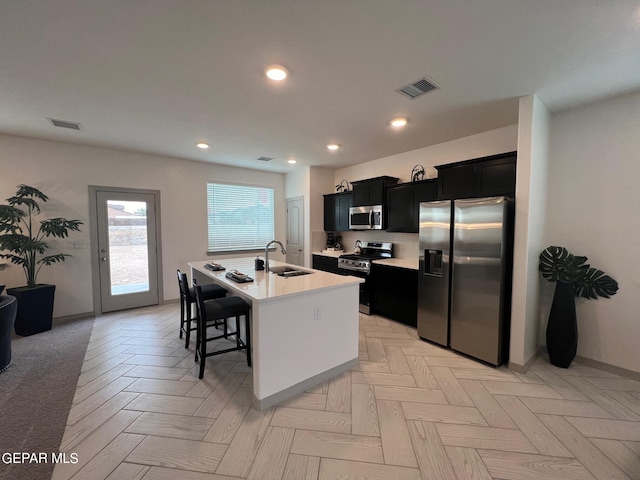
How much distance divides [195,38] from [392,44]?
4.34 feet

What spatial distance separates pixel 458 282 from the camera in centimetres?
298

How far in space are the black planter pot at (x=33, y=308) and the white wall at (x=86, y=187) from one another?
38 centimetres

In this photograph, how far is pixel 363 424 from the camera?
1.98m

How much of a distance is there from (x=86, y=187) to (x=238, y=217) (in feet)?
8.07

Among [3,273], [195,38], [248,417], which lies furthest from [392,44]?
[3,273]

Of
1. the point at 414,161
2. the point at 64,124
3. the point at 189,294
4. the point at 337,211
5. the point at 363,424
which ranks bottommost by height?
the point at 363,424

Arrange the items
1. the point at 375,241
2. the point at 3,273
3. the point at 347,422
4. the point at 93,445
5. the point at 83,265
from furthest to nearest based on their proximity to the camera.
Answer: the point at 375,241 → the point at 83,265 → the point at 3,273 → the point at 347,422 → the point at 93,445

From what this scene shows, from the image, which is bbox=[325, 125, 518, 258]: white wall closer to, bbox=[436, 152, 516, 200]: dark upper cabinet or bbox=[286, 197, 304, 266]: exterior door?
bbox=[436, 152, 516, 200]: dark upper cabinet

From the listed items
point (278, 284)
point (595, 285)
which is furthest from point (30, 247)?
point (595, 285)

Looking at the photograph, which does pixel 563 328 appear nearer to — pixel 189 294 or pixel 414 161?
pixel 414 161

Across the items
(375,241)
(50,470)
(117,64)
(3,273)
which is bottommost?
(50,470)

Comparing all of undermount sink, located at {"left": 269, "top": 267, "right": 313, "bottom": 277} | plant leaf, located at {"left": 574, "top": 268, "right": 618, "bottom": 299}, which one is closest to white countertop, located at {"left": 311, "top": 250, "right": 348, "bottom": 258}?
undermount sink, located at {"left": 269, "top": 267, "right": 313, "bottom": 277}

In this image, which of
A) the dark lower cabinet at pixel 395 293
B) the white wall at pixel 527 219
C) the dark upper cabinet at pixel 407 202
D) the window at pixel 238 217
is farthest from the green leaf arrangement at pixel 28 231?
the white wall at pixel 527 219

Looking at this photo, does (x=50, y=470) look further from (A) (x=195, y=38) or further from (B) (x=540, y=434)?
(B) (x=540, y=434)
